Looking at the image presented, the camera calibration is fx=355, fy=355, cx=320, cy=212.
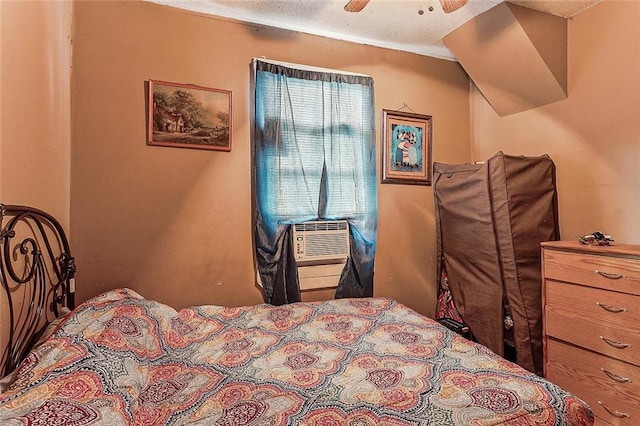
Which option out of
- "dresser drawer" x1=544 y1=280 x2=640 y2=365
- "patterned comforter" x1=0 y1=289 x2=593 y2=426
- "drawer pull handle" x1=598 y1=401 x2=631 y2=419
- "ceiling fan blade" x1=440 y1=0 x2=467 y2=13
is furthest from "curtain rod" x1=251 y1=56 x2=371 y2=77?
"drawer pull handle" x1=598 y1=401 x2=631 y2=419

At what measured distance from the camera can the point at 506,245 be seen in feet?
7.54

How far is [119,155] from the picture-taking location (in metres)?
2.16

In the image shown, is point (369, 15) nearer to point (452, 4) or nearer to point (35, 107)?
point (452, 4)

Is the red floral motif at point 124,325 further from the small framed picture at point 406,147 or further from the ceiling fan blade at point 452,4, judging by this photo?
the ceiling fan blade at point 452,4

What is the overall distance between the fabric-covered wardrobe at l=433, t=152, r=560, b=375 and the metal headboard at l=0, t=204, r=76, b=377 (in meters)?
2.49

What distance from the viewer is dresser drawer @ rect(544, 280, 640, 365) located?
1672 mm

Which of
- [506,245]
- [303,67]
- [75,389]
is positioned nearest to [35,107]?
[75,389]

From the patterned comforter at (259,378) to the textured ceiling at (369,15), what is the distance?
1.89 meters

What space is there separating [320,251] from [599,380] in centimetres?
170

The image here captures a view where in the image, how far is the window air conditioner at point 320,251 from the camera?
2.52 meters

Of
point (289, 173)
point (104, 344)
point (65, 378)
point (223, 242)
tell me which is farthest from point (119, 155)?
point (65, 378)

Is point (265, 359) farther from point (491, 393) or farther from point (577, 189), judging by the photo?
point (577, 189)

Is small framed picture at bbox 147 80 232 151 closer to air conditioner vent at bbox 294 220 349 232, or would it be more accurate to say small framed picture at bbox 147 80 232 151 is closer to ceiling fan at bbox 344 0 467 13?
air conditioner vent at bbox 294 220 349 232

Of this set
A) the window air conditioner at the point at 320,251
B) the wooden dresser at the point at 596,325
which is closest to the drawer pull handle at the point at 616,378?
the wooden dresser at the point at 596,325
